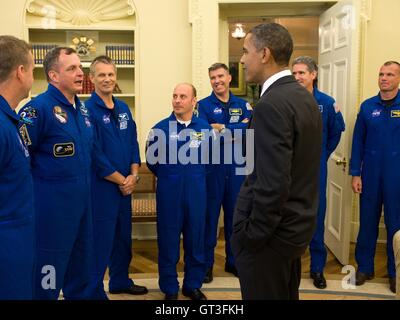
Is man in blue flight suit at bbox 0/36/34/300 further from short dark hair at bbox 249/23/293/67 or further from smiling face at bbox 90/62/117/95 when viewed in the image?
smiling face at bbox 90/62/117/95

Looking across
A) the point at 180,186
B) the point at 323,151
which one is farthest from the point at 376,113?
the point at 180,186

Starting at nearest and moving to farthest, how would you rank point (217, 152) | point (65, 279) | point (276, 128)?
point (276, 128)
point (65, 279)
point (217, 152)

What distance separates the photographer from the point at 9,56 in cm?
182

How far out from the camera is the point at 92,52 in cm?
461

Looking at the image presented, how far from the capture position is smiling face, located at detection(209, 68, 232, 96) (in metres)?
3.51

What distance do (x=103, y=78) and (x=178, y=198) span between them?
89 cm

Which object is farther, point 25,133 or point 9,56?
point 25,133

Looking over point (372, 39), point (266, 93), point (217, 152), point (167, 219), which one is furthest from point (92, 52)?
point (266, 93)

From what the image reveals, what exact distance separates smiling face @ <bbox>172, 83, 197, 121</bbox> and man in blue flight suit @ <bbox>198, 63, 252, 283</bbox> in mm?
405

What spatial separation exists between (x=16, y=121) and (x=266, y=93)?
980 mm

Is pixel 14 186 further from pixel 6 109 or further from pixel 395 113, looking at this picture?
pixel 395 113

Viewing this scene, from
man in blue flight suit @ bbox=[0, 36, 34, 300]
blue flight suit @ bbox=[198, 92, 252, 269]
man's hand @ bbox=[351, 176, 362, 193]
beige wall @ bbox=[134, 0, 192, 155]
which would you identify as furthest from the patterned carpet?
beige wall @ bbox=[134, 0, 192, 155]

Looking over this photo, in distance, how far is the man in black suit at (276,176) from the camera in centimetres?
166

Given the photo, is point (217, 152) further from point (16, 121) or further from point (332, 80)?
point (16, 121)
